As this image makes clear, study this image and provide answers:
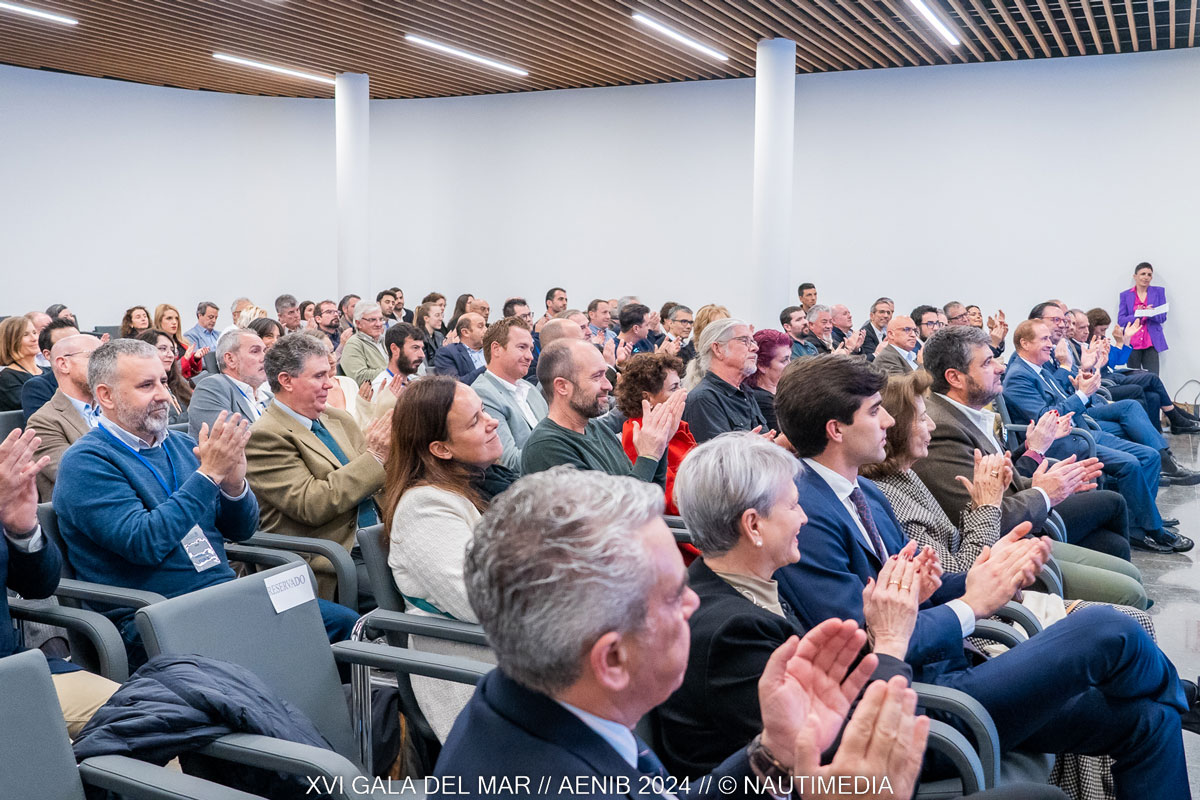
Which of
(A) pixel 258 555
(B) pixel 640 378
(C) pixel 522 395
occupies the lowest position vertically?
(A) pixel 258 555

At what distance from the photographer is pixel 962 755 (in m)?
1.74

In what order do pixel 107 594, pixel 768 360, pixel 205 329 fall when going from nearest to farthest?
pixel 107 594
pixel 768 360
pixel 205 329

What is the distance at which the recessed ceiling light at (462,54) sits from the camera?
9.79 meters

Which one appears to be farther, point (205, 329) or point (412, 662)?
point (205, 329)

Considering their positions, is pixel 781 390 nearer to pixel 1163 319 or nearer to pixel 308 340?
pixel 308 340

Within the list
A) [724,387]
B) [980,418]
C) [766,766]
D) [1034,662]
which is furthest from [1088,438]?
[766,766]

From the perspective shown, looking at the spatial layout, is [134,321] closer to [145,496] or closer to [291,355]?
[291,355]

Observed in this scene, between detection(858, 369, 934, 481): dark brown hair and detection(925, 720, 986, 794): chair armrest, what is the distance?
3.98 ft

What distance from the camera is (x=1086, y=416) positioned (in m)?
5.78

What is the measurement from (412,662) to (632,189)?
10995 millimetres

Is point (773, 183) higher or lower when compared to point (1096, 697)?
higher

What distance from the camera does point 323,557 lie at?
115 inches

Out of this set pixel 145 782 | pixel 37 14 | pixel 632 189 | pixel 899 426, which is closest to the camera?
pixel 145 782

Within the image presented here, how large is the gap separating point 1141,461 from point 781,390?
3641 millimetres
